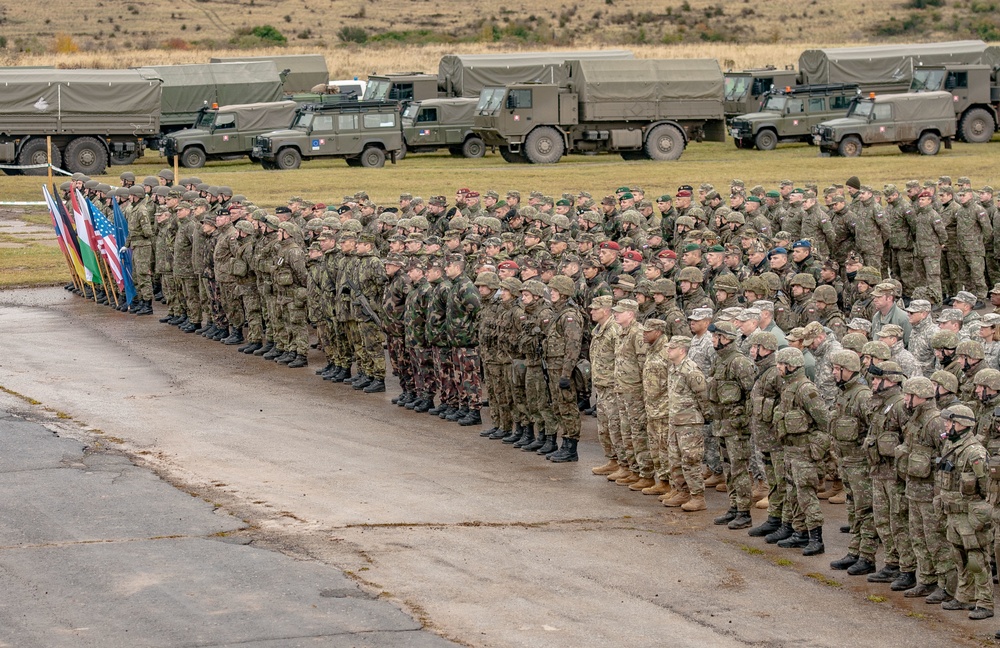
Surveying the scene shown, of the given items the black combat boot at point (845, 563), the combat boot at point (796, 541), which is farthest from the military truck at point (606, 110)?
the black combat boot at point (845, 563)

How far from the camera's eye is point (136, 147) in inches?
1619

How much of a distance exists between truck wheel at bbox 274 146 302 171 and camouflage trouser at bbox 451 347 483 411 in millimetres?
24957

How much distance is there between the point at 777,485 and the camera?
37.1 feet

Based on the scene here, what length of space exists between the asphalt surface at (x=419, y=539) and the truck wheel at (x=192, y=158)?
23.9 meters

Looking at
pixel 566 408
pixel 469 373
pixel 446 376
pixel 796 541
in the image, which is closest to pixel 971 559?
pixel 796 541

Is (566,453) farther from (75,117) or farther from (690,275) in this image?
(75,117)

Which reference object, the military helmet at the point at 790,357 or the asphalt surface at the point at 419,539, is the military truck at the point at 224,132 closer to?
the asphalt surface at the point at 419,539

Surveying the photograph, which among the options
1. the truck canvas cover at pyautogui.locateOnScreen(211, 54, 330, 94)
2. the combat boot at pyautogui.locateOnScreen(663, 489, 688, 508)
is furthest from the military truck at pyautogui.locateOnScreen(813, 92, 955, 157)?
the combat boot at pyautogui.locateOnScreen(663, 489, 688, 508)

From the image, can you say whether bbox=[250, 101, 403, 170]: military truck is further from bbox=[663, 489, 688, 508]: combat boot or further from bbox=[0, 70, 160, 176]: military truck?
bbox=[663, 489, 688, 508]: combat boot

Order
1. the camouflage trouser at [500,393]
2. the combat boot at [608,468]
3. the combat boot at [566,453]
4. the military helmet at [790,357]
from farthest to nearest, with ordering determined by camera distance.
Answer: the camouflage trouser at [500,393]
the combat boot at [566,453]
the combat boot at [608,468]
the military helmet at [790,357]

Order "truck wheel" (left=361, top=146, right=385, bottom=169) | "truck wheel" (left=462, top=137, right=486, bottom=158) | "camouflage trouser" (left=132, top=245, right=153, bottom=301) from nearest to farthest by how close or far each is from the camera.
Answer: "camouflage trouser" (left=132, top=245, right=153, bottom=301) → "truck wheel" (left=361, top=146, right=385, bottom=169) → "truck wheel" (left=462, top=137, right=486, bottom=158)

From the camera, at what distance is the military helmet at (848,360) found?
420 inches

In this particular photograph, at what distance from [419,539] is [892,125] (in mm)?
32226

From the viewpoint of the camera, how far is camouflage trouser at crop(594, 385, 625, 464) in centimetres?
1318
